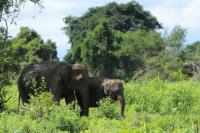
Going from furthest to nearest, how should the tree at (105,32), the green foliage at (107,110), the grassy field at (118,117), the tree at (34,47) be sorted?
the tree at (105,32), the tree at (34,47), the green foliage at (107,110), the grassy field at (118,117)

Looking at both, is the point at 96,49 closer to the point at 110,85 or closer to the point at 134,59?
the point at 134,59

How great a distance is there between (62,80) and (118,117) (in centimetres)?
275

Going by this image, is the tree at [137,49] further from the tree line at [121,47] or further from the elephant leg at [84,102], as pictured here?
the elephant leg at [84,102]

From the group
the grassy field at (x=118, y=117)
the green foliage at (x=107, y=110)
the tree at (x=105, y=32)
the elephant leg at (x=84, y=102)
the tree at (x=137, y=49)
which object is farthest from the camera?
the tree at (x=105, y=32)

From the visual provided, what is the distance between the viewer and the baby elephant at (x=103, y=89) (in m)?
17.5

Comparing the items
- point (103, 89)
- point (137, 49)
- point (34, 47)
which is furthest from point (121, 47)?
point (103, 89)

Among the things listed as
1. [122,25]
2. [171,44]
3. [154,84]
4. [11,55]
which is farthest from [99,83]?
[122,25]

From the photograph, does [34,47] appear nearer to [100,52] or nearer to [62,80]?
[100,52]

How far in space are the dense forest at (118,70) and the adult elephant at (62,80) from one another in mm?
502

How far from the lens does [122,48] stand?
165 feet

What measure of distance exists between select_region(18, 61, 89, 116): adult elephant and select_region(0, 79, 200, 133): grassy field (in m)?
1.24

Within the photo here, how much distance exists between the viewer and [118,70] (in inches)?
1975

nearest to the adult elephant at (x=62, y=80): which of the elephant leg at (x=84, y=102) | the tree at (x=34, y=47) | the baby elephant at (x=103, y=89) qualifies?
the elephant leg at (x=84, y=102)

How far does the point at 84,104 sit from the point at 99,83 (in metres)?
1.12
